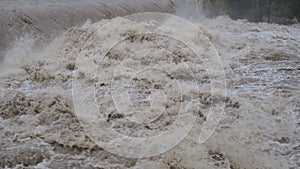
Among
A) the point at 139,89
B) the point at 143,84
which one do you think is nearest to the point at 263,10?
the point at 143,84

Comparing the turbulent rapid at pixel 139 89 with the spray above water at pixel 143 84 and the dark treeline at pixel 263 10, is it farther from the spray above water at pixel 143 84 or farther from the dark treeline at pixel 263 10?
the dark treeline at pixel 263 10

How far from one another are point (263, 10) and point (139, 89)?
9812mm

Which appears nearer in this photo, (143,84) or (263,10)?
(143,84)

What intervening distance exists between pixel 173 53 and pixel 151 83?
1.74 meters

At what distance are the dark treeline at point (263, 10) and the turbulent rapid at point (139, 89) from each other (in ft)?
9.12

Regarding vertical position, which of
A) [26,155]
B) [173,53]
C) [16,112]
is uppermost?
[173,53]

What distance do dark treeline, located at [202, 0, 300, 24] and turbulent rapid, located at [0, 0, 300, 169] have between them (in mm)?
2781

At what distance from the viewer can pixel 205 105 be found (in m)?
5.96

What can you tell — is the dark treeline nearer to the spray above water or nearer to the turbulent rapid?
the turbulent rapid

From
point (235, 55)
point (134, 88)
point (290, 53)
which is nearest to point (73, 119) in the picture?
point (134, 88)

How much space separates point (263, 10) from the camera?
48.4ft

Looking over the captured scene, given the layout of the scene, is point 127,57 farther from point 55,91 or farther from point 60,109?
point 60,109

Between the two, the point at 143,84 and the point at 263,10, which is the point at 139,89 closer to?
the point at 143,84

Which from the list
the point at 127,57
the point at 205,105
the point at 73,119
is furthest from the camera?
the point at 127,57
